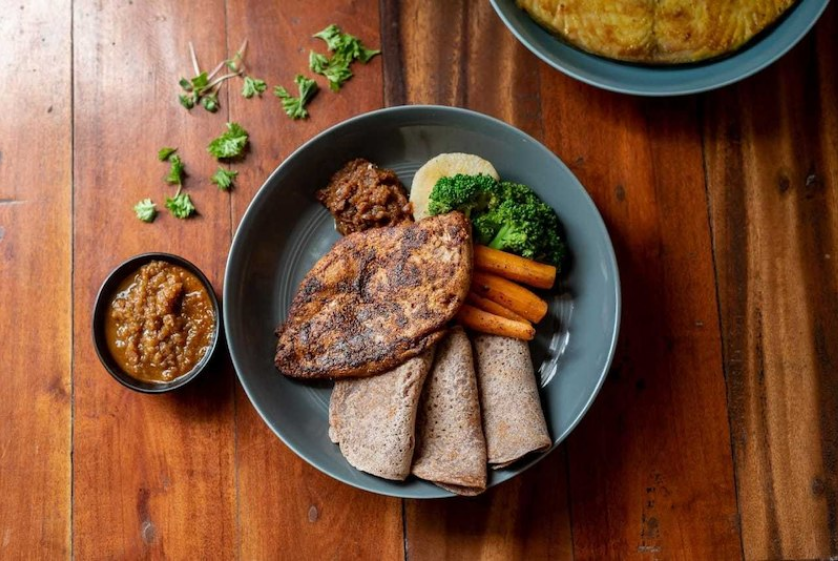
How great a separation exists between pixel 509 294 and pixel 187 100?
164 cm

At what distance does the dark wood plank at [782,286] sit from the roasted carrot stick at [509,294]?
90 cm

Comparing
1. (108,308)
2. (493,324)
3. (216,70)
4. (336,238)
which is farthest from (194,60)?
(493,324)

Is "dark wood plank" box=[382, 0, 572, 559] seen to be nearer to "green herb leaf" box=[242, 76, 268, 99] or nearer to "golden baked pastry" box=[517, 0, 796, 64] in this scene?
"golden baked pastry" box=[517, 0, 796, 64]

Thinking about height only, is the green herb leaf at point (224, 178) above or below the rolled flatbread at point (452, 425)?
above

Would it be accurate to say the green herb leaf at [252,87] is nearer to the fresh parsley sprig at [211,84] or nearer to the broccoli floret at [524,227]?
the fresh parsley sprig at [211,84]

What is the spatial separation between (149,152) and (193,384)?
3.39 feet

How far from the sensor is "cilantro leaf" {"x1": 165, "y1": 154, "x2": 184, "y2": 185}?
3.35 metres

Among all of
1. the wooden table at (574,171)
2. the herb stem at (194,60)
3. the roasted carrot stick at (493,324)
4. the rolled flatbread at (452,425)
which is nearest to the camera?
the rolled flatbread at (452,425)

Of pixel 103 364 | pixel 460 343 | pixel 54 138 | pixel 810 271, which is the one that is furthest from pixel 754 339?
pixel 54 138

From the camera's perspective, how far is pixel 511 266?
3.05 m

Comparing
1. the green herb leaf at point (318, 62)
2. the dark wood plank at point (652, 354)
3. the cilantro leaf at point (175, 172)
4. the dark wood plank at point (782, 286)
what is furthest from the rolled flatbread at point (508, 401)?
the cilantro leaf at point (175, 172)

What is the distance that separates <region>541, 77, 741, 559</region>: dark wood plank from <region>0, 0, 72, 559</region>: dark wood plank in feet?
7.10

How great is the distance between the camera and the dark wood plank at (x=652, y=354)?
3.31 meters

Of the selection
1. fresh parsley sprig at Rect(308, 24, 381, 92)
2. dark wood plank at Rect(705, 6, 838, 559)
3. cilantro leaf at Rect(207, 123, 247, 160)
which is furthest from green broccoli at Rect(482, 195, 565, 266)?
cilantro leaf at Rect(207, 123, 247, 160)
